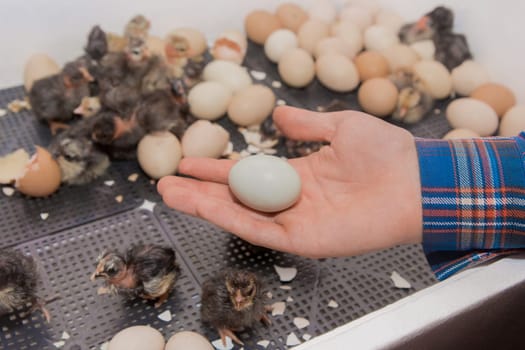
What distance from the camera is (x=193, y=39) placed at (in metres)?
2.04

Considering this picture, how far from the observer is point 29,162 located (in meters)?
1.53

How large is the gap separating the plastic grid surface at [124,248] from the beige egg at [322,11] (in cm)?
97

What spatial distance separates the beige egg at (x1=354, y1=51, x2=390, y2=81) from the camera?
1968 millimetres

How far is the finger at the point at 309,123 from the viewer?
51.1 inches

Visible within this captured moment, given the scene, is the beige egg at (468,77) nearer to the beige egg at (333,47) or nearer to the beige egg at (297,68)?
the beige egg at (333,47)

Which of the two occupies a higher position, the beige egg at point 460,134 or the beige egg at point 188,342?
the beige egg at point 460,134

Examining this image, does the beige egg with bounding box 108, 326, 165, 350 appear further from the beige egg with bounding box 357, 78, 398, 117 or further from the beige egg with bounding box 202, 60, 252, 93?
the beige egg with bounding box 357, 78, 398, 117

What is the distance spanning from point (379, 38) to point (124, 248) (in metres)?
1.20

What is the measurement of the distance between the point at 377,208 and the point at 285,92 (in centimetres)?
90

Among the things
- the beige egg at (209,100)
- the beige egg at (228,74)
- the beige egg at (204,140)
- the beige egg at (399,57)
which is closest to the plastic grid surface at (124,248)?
the beige egg at (204,140)

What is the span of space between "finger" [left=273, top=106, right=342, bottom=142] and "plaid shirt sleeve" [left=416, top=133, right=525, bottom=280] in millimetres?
231

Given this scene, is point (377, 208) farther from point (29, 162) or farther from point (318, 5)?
point (318, 5)

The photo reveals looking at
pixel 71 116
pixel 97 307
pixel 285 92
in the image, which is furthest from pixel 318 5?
pixel 97 307

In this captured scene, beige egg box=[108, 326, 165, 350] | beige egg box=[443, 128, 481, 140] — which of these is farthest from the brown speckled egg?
beige egg box=[108, 326, 165, 350]
